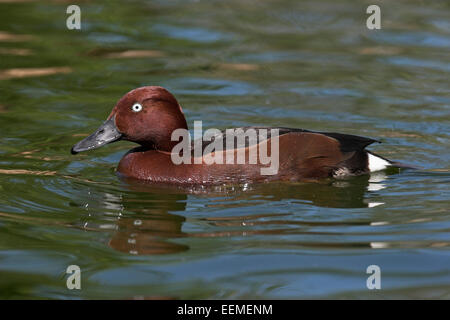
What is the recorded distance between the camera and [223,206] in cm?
681

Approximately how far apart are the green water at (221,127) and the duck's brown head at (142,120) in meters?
0.41

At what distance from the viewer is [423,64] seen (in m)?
11.3

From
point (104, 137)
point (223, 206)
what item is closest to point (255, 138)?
point (223, 206)

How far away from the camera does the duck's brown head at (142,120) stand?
293 inches

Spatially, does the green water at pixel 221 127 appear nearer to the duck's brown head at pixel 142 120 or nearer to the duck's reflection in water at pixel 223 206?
the duck's reflection in water at pixel 223 206

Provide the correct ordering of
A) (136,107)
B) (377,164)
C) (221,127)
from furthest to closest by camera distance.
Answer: (221,127)
(377,164)
(136,107)

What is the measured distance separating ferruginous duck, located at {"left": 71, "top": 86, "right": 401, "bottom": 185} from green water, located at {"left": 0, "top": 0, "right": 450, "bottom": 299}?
0.14m

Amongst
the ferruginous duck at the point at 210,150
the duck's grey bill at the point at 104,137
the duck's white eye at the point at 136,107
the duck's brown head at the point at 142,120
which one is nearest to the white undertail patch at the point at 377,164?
the ferruginous duck at the point at 210,150

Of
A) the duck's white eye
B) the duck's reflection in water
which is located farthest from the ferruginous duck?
the duck's reflection in water

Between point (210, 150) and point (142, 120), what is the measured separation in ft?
2.20

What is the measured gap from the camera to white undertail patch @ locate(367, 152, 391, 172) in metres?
7.73

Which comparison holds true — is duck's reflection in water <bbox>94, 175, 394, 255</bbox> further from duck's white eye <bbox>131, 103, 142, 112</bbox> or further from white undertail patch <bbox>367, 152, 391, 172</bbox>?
duck's white eye <bbox>131, 103, 142, 112</bbox>

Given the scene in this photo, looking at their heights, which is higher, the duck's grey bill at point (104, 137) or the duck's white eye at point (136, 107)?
the duck's white eye at point (136, 107)

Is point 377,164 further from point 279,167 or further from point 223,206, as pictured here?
point 223,206
